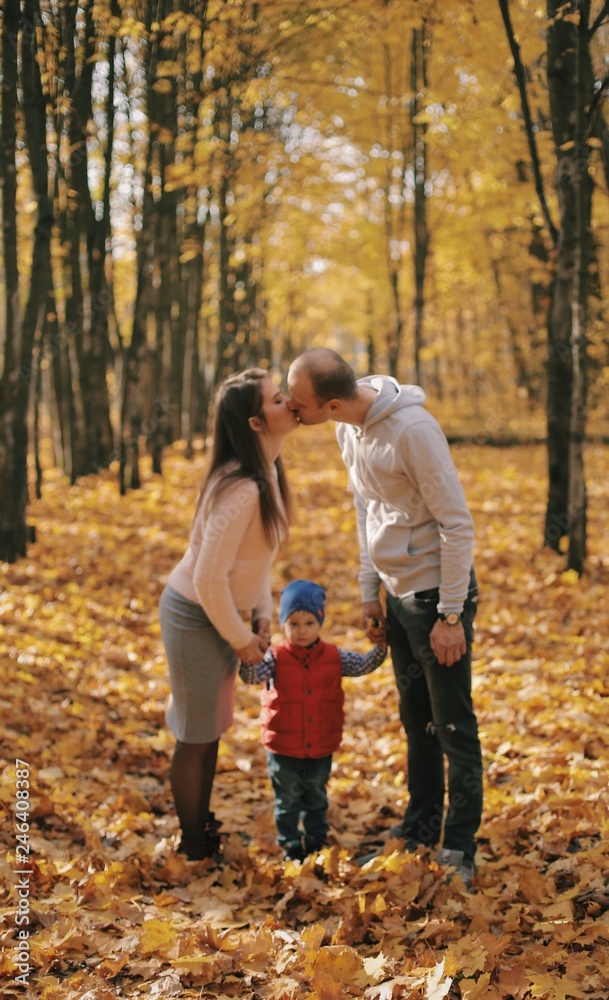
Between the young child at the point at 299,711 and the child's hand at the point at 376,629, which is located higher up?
the child's hand at the point at 376,629

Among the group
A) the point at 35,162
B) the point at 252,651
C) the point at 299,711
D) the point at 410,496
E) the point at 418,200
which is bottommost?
the point at 299,711

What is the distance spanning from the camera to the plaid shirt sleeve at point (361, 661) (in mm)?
3754

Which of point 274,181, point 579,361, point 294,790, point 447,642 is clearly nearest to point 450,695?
point 447,642

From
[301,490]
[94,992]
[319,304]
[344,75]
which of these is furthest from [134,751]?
[319,304]

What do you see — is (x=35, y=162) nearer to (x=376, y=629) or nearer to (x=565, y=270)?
(x=565, y=270)

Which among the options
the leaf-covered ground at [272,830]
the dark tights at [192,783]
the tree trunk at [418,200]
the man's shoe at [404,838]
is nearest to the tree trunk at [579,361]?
the leaf-covered ground at [272,830]

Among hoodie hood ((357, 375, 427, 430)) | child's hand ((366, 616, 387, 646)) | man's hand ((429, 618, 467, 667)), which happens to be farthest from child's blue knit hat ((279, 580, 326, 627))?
hoodie hood ((357, 375, 427, 430))

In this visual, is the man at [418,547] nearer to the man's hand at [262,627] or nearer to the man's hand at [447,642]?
the man's hand at [447,642]

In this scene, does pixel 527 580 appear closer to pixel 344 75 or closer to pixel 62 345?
pixel 62 345

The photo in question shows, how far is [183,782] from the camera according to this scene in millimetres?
3578

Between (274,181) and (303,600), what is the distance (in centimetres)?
1264

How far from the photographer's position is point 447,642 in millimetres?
3189

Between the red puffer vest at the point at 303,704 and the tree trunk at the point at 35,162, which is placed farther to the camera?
the tree trunk at the point at 35,162

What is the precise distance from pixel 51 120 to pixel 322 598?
9.97 m
